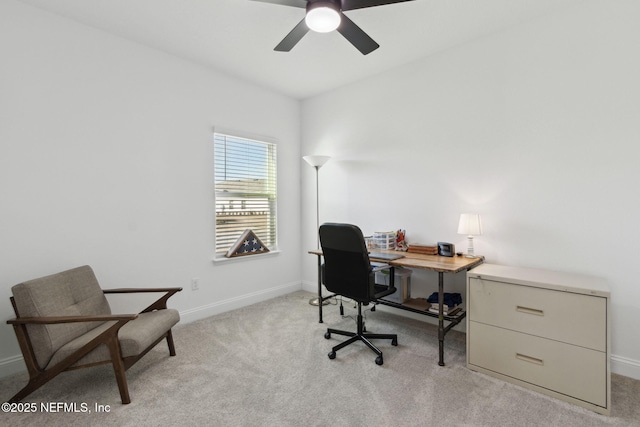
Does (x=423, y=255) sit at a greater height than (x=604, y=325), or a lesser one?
greater

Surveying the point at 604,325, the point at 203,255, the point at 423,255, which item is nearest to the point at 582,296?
the point at 604,325

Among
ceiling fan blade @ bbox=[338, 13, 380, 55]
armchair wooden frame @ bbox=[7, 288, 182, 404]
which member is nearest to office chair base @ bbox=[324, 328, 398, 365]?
armchair wooden frame @ bbox=[7, 288, 182, 404]

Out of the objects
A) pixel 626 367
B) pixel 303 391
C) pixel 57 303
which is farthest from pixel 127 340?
pixel 626 367

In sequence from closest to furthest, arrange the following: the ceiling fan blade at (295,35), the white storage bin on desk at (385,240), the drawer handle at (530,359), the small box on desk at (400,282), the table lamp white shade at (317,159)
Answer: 1. the drawer handle at (530,359)
2. the ceiling fan blade at (295,35)
3. the small box on desk at (400,282)
4. the white storage bin on desk at (385,240)
5. the table lamp white shade at (317,159)

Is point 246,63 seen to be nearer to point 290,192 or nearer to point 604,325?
point 290,192

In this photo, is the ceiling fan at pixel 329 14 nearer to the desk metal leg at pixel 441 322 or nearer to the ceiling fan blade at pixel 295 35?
the ceiling fan blade at pixel 295 35

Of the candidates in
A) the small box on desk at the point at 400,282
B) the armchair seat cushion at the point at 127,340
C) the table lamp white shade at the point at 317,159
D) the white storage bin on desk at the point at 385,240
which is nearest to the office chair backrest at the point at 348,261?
the small box on desk at the point at 400,282

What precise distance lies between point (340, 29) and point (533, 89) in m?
1.62

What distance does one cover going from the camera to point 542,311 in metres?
1.91

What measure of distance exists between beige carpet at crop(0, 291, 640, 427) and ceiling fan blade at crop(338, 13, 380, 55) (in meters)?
2.36

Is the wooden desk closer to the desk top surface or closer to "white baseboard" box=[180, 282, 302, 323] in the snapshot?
the desk top surface

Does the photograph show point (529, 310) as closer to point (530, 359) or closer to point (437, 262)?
point (530, 359)

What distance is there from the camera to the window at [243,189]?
3445mm

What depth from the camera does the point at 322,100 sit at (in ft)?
13.1
